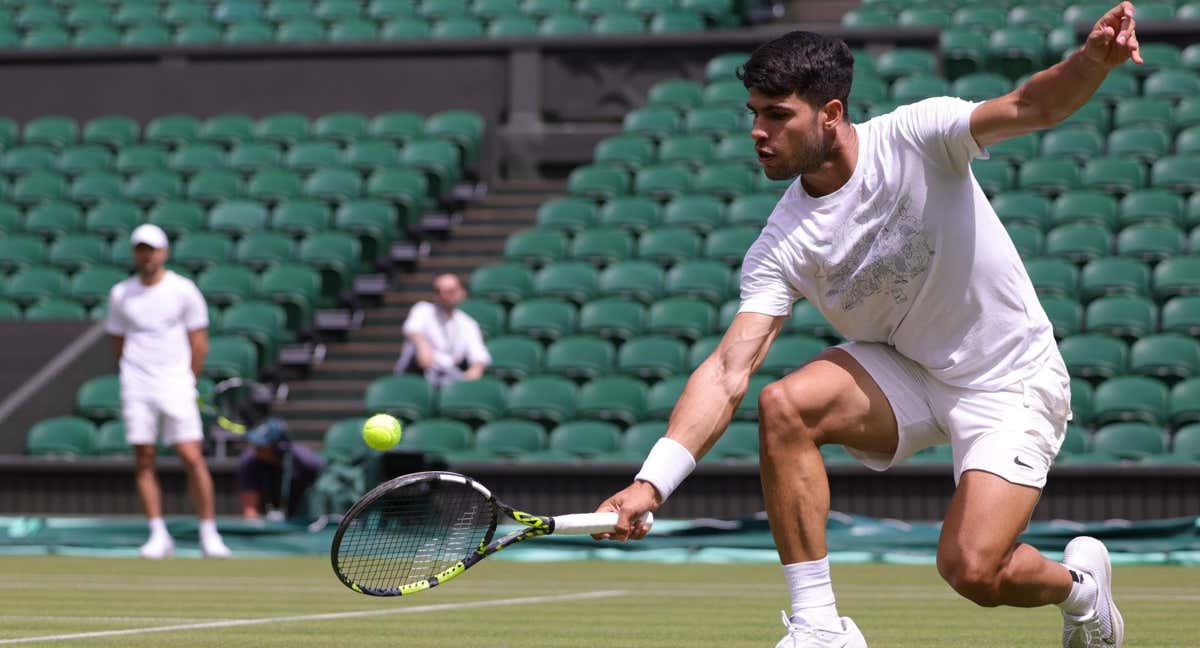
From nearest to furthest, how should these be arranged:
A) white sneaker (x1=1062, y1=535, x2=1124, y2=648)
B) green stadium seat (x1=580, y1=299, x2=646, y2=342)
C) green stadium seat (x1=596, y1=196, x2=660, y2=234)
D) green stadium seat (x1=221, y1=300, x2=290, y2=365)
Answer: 1. white sneaker (x1=1062, y1=535, x2=1124, y2=648)
2. green stadium seat (x1=580, y1=299, x2=646, y2=342)
3. green stadium seat (x1=221, y1=300, x2=290, y2=365)
4. green stadium seat (x1=596, y1=196, x2=660, y2=234)

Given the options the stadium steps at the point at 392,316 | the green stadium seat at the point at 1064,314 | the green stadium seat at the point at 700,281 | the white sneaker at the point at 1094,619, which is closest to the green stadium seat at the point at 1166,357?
the green stadium seat at the point at 1064,314

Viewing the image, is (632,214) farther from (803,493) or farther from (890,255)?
(803,493)

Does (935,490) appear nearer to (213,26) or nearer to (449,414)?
(449,414)

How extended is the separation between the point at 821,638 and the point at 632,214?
1090 cm

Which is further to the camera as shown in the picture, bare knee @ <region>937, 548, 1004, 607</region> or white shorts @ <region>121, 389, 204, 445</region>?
white shorts @ <region>121, 389, 204, 445</region>

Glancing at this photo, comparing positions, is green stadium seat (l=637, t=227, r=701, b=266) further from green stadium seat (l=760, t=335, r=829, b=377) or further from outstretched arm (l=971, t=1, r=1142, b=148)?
outstretched arm (l=971, t=1, r=1142, b=148)

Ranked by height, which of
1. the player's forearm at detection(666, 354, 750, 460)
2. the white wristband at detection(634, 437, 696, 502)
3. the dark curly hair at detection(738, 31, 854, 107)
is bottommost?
the white wristband at detection(634, 437, 696, 502)

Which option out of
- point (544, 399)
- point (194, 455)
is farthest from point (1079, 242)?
point (194, 455)

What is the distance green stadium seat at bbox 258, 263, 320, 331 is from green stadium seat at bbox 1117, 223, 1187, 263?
248 inches

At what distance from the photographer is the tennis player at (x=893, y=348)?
4508 millimetres

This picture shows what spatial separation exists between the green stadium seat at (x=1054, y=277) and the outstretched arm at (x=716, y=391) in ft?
29.2

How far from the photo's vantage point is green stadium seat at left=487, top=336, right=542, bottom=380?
13586 mm

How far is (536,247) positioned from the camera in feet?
49.9

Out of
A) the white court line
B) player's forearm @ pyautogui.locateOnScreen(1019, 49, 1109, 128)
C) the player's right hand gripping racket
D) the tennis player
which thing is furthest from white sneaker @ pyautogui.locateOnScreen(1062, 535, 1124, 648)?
the white court line
